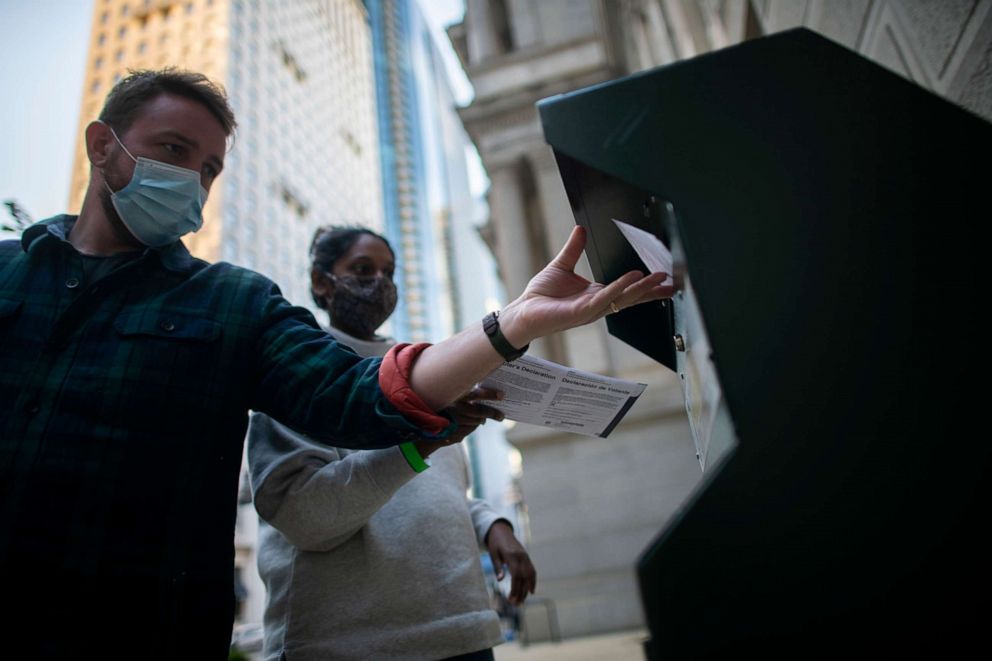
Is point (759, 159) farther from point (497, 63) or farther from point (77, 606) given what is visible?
point (497, 63)

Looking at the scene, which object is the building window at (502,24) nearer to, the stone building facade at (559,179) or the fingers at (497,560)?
the stone building facade at (559,179)

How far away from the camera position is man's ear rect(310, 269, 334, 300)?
228 cm

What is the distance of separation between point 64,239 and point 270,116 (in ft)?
151

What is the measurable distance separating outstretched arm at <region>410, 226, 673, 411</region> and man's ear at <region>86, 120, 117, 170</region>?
3.42 ft

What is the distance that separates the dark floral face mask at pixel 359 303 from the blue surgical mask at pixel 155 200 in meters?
0.72

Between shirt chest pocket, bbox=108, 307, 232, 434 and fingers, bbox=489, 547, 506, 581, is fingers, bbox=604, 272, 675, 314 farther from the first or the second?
fingers, bbox=489, 547, 506, 581

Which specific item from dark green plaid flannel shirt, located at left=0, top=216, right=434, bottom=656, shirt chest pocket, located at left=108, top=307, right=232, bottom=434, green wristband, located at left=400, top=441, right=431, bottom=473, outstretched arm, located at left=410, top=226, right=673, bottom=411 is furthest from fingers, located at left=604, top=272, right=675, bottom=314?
shirt chest pocket, located at left=108, top=307, right=232, bottom=434

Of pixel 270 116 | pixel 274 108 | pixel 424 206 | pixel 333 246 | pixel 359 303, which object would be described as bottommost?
pixel 359 303

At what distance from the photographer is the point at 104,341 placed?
1283 millimetres

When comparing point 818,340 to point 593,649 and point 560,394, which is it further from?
point 593,649

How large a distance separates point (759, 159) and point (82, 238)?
61.5 inches

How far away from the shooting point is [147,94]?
155 cm

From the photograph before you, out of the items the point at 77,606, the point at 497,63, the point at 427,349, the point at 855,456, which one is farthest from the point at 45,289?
the point at 497,63

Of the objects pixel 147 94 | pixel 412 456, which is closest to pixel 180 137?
pixel 147 94
